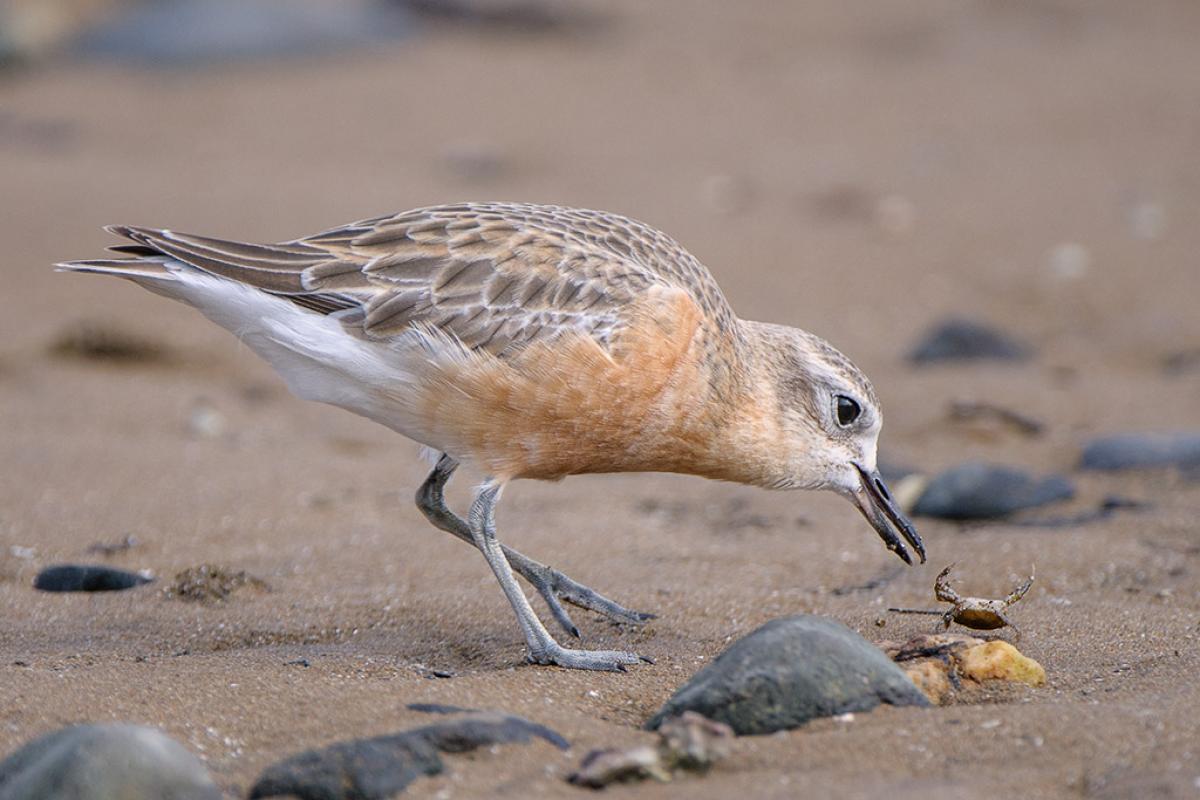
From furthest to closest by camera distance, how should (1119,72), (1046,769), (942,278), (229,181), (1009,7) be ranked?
(1009,7)
(1119,72)
(229,181)
(942,278)
(1046,769)

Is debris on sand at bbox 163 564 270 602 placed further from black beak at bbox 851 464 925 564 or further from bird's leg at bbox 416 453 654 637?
black beak at bbox 851 464 925 564

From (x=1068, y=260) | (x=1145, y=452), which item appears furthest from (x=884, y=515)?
(x=1068, y=260)

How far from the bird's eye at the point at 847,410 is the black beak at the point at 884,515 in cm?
22

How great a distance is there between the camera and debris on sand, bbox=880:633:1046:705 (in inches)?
206

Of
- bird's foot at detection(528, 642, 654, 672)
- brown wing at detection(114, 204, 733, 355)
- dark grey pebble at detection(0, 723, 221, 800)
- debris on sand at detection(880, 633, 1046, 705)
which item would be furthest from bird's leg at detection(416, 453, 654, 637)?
dark grey pebble at detection(0, 723, 221, 800)

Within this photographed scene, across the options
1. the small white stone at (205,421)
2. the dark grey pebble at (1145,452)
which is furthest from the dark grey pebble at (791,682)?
the small white stone at (205,421)

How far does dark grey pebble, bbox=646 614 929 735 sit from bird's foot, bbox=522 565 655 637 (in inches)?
59.7

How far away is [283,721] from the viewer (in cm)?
499

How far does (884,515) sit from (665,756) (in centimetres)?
267

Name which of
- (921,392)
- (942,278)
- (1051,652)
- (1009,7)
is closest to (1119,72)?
(1009,7)

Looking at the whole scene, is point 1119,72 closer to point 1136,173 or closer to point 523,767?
point 1136,173

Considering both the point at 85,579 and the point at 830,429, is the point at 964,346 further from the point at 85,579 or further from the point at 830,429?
the point at 85,579

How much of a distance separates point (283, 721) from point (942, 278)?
29.5 feet

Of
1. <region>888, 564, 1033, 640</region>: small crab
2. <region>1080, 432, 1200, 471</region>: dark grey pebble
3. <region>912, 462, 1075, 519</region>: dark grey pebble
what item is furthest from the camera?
<region>1080, 432, 1200, 471</region>: dark grey pebble
